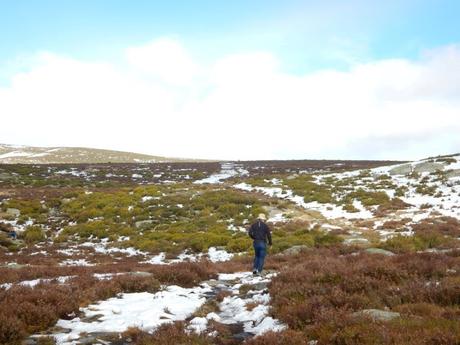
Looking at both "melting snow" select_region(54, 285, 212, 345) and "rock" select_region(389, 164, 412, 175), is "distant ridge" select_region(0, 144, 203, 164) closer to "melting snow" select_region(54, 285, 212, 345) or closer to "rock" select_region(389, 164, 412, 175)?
"rock" select_region(389, 164, 412, 175)

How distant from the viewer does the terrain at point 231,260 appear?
7.32 metres

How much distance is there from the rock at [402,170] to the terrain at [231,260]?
0.63ft

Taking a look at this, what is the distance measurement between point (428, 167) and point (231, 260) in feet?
98.1

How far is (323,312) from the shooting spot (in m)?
7.25

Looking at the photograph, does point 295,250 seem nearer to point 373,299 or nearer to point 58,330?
point 373,299

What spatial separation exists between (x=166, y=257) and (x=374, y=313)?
14.7 metres

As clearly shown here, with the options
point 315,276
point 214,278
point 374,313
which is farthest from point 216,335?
point 214,278

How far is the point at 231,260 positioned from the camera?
61.8 ft

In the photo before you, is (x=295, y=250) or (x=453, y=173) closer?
(x=295, y=250)

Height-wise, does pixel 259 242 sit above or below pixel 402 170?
below

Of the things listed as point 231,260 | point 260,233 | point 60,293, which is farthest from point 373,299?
point 231,260

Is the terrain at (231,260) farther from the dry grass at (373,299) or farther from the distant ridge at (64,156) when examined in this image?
the distant ridge at (64,156)

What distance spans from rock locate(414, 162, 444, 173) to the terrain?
0.33 m

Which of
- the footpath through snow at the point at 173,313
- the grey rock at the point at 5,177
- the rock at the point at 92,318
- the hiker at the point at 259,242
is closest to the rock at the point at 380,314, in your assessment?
the footpath through snow at the point at 173,313
